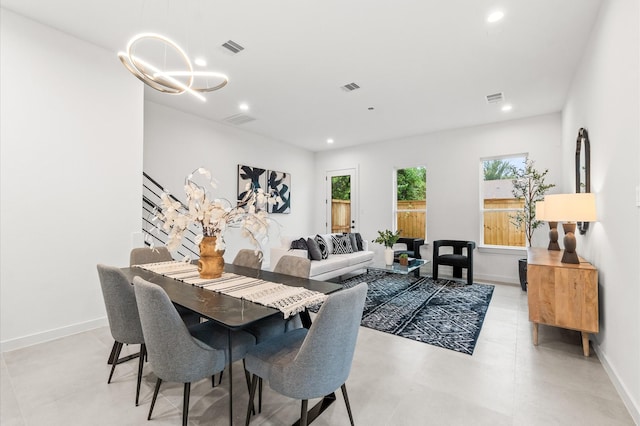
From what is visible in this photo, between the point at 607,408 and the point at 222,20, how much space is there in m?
4.12

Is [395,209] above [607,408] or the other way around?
above

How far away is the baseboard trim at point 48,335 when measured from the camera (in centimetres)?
260

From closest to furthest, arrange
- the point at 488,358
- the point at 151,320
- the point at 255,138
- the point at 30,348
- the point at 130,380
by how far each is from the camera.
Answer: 1. the point at 151,320
2. the point at 130,380
3. the point at 488,358
4. the point at 30,348
5. the point at 255,138

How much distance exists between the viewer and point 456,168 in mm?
5805

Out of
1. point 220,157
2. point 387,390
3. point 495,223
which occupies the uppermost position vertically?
point 220,157

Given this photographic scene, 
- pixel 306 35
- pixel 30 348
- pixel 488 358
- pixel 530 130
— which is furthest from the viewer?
pixel 530 130

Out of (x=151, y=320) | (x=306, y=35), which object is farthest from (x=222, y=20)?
(x=151, y=320)

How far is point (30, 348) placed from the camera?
2.64m

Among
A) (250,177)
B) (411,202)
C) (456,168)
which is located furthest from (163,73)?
(411,202)

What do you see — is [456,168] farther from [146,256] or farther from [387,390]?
[146,256]

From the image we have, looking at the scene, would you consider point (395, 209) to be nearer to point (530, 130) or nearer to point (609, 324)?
point (530, 130)

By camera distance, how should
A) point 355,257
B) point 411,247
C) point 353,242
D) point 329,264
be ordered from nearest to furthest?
point 329,264 → point 355,257 → point 353,242 → point 411,247

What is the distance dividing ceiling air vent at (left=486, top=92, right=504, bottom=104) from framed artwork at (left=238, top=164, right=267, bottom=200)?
4289 mm

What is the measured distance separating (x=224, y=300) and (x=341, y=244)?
3.94 metres
